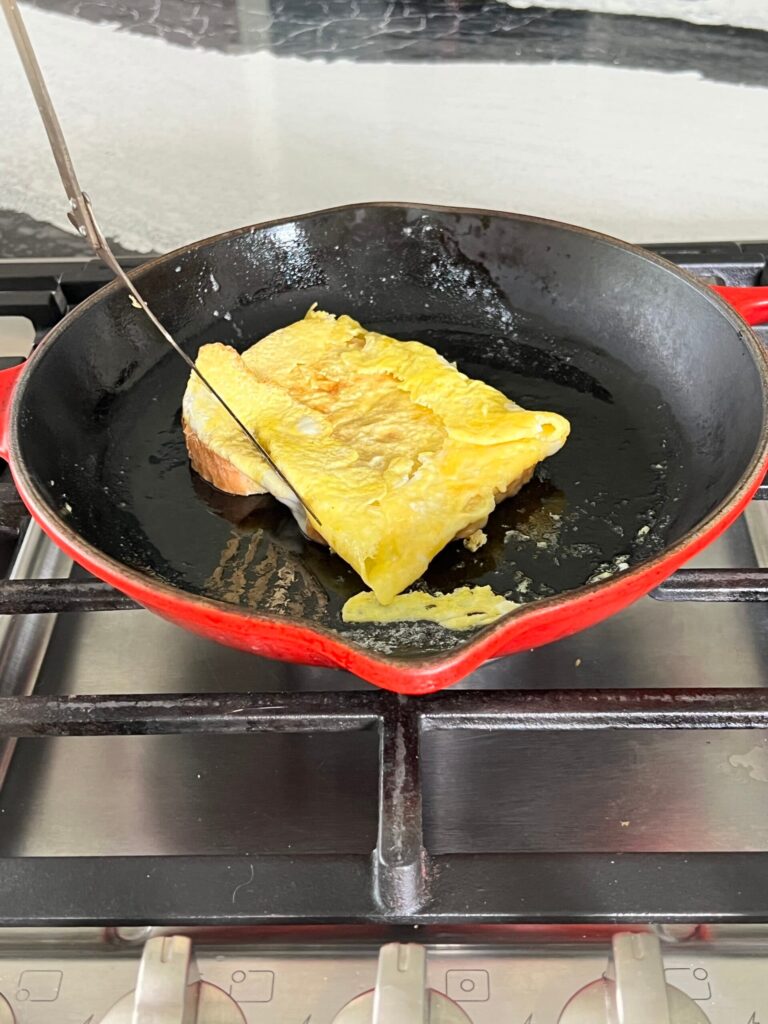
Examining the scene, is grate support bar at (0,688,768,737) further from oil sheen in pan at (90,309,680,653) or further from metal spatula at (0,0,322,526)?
metal spatula at (0,0,322,526)

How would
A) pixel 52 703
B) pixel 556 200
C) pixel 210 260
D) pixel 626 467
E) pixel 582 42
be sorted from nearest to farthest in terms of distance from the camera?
pixel 52 703 < pixel 626 467 < pixel 210 260 < pixel 556 200 < pixel 582 42

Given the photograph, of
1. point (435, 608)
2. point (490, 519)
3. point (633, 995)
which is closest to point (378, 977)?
point (633, 995)

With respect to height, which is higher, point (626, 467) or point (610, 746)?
point (626, 467)

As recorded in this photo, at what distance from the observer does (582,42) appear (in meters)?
1.73

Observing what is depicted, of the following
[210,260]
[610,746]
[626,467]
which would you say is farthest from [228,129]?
[610,746]

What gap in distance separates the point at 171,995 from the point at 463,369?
26.9 inches

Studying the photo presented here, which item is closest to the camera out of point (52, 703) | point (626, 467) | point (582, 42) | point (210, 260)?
point (52, 703)

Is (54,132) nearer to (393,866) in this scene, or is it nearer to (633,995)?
(393,866)

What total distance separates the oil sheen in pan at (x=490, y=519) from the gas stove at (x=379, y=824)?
0.06 metres

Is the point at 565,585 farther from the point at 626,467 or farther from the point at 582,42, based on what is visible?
the point at 582,42

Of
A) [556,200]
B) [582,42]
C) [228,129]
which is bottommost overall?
[556,200]

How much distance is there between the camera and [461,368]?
3.26ft

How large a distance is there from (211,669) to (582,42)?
1484mm

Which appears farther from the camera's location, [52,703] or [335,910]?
[52,703]
